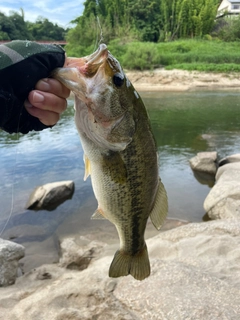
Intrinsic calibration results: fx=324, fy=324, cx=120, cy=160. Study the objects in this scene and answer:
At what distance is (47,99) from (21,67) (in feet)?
0.80

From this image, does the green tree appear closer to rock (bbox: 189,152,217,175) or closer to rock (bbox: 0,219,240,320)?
rock (bbox: 189,152,217,175)

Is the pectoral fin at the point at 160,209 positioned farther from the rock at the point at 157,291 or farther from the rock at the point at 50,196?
the rock at the point at 50,196

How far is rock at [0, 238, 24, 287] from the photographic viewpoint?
5.25 m

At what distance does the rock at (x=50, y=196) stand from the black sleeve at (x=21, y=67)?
22.9 ft

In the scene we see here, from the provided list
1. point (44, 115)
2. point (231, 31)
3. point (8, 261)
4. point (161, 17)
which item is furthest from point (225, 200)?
point (161, 17)

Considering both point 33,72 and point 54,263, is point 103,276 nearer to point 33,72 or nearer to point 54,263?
point 54,263

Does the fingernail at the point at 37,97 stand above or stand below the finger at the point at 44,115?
above

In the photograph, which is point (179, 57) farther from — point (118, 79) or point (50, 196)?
point (118, 79)

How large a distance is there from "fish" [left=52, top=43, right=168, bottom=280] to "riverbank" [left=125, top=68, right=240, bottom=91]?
3111 cm

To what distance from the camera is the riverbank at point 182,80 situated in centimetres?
3250

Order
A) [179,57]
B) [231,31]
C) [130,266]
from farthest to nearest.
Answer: [231,31] → [179,57] → [130,266]

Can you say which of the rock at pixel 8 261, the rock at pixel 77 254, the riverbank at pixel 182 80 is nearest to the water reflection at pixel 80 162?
the rock at pixel 8 261

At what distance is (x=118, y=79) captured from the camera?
197 cm

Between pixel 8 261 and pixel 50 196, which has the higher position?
pixel 8 261
